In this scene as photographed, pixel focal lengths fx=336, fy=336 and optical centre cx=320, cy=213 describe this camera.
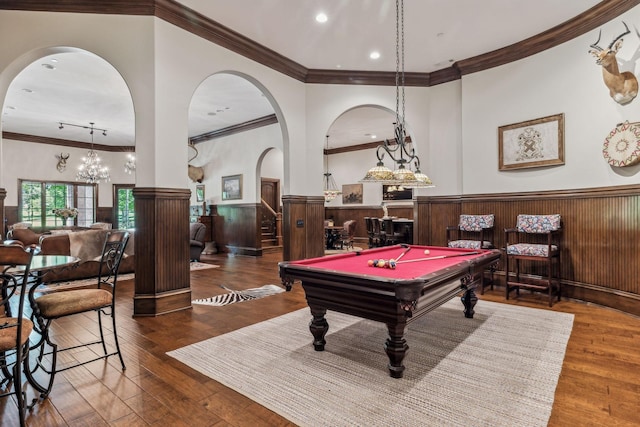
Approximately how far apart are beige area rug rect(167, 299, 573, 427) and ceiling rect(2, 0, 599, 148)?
11.9ft

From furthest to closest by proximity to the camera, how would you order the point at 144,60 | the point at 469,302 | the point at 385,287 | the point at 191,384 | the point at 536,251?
the point at 536,251, the point at 144,60, the point at 469,302, the point at 191,384, the point at 385,287

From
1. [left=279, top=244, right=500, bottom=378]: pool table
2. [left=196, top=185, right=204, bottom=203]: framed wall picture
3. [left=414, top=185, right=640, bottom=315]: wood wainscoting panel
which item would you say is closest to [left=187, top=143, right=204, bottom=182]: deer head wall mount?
[left=196, top=185, right=204, bottom=203]: framed wall picture

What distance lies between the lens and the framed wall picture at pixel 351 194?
11.8 metres

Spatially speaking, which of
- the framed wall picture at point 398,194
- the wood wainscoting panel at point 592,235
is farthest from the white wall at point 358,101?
the framed wall picture at point 398,194

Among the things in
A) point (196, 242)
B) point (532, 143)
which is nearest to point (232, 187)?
point (196, 242)

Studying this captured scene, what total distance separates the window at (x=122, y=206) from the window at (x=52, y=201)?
0.59 meters

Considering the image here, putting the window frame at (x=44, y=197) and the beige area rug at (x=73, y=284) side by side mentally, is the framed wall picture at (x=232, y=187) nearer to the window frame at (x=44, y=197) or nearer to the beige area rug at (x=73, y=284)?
the beige area rug at (x=73, y=284)

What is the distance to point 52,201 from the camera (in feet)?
33.4

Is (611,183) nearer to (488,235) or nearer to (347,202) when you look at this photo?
(488,235)

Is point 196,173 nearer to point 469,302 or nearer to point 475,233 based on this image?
point 475,233

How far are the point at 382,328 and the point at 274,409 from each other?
61.1 inches

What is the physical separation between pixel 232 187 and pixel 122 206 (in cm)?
476

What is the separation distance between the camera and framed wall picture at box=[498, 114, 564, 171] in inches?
180

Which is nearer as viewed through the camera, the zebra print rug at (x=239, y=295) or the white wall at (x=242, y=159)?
the zebra print rug at (x=239, y=295)
